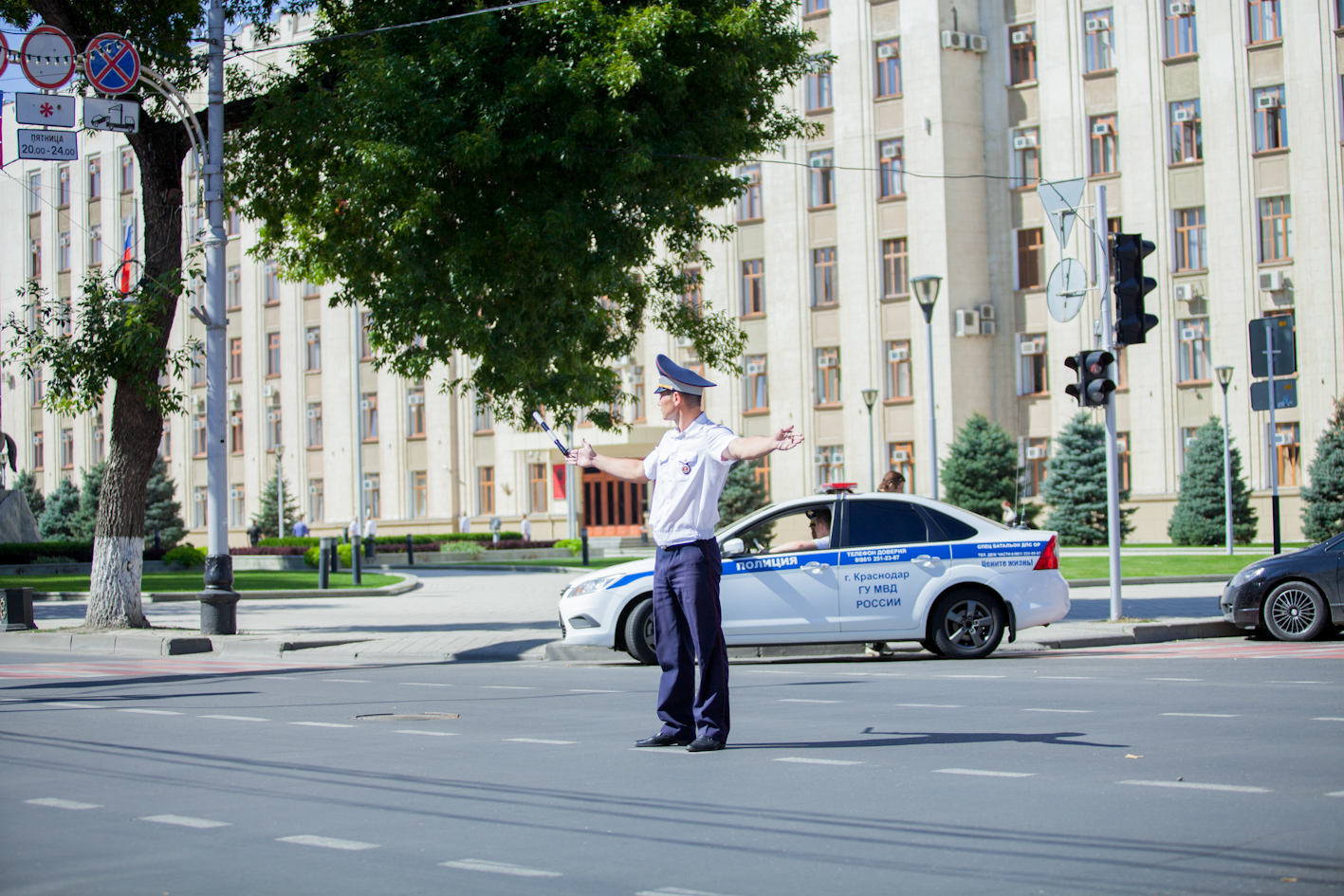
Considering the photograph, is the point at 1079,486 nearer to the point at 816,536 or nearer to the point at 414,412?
the point at 414,412

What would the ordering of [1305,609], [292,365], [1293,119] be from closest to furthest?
[1305,609], [1293,119], [292,365]

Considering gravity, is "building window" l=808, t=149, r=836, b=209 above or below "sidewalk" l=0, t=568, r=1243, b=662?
above

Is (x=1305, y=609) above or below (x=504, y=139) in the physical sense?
below

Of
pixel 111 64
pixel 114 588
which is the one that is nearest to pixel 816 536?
pixel 114 588

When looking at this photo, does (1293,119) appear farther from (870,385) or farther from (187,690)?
(187,690)

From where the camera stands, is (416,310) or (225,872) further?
(416,310)

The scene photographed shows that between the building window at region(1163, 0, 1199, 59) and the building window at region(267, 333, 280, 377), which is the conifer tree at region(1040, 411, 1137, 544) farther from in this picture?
the building window at region(267, 333, 280, 377)

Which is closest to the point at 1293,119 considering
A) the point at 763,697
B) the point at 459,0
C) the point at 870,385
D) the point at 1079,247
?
the point at 1079,247

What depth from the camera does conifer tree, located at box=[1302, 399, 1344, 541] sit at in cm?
3900

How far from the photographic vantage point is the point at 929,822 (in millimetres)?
5770

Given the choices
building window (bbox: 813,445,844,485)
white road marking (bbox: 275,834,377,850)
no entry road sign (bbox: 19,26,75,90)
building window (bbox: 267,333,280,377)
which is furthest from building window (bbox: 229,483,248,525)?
white road marking (bbox: 275,834,377,850)

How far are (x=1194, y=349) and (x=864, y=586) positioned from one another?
34.1 meters

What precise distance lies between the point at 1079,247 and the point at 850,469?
10538 mm

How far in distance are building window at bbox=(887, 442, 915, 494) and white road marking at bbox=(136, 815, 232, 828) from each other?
43.8 metres
